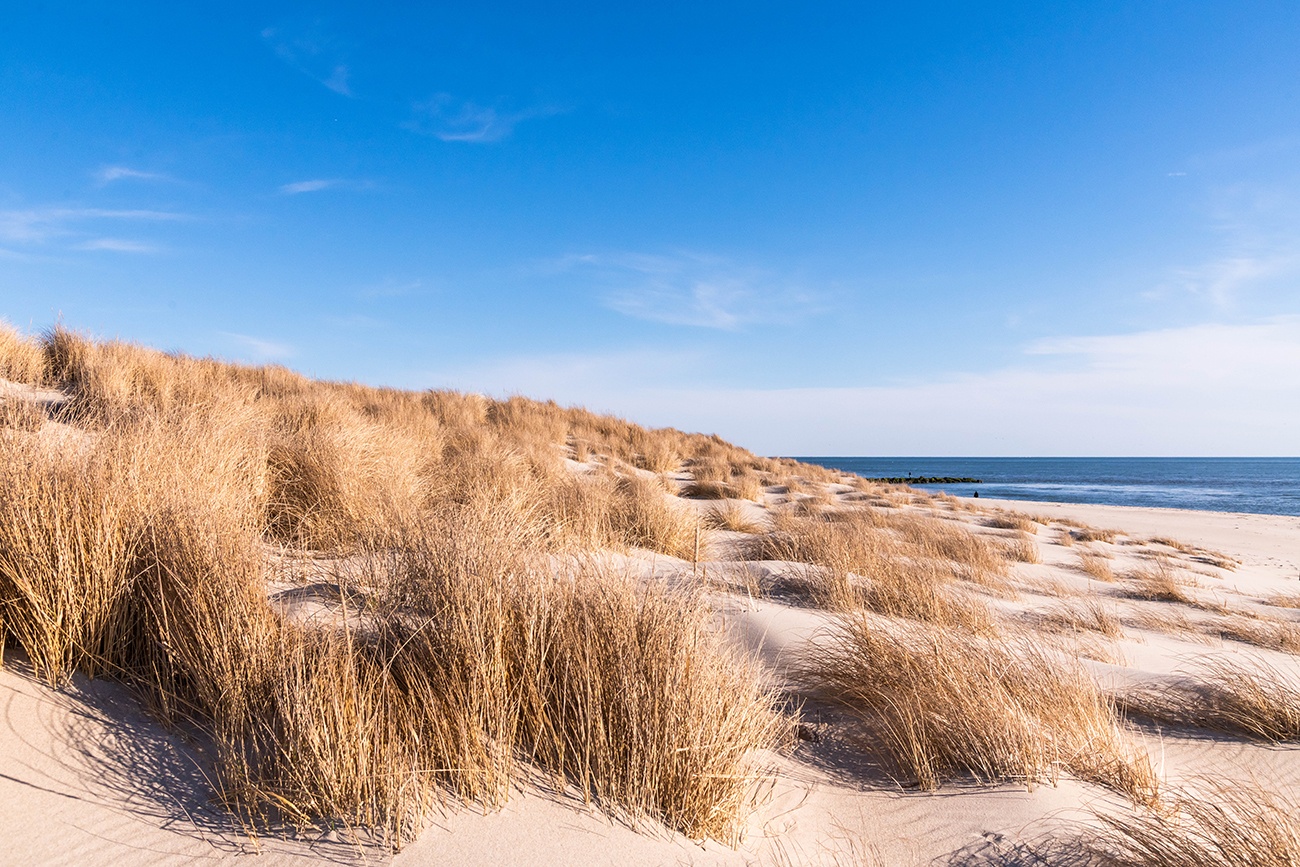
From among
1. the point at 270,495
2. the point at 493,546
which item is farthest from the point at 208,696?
the point at 270,495

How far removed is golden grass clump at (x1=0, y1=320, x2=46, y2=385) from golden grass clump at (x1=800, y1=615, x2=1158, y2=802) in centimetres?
957

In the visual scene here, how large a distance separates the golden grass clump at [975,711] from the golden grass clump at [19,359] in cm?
957

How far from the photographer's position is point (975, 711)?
8.82ft

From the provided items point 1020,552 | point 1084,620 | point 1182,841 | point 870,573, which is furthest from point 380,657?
point 1020,552

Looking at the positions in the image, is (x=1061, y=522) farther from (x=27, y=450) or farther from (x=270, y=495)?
(x=27, y=450)

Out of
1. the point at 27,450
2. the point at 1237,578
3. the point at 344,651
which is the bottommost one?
the point at 1237,578

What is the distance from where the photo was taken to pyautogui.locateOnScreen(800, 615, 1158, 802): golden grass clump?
259cm

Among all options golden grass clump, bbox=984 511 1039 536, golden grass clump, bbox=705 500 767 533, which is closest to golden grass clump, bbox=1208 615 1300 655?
golden grass clump, bbox=705 500 767 533

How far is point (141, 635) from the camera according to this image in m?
2.62

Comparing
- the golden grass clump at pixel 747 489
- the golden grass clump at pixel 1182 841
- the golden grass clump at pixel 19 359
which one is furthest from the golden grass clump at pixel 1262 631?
the golden grass clump at pixel 19 359

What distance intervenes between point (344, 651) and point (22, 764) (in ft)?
3.13

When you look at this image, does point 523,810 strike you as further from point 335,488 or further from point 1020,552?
point 1020,552

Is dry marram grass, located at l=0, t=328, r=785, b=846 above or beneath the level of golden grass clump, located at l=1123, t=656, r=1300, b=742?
above

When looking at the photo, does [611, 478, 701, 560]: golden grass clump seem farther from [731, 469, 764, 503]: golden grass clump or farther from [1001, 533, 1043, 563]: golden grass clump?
[1001, 533, 1043, 563]: golden grass clump
